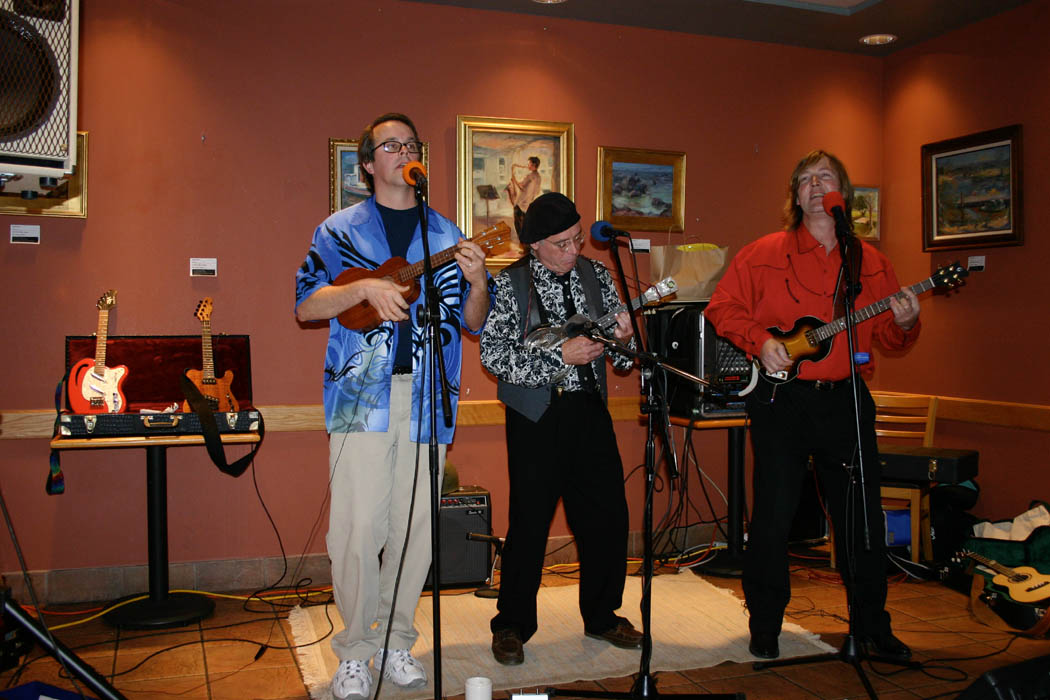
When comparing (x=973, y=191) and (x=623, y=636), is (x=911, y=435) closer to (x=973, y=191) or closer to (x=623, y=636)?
(x=973, y=191)

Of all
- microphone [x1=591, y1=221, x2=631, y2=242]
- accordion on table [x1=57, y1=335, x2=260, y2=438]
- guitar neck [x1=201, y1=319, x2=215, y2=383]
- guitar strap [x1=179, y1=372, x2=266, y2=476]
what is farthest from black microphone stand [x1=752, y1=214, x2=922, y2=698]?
guitar neck [x1=201, y1=319, x2=215, y2=383]

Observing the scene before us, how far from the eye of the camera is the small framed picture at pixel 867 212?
5207 mm

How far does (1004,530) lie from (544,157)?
9.60ft

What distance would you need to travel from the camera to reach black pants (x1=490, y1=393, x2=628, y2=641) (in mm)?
2947

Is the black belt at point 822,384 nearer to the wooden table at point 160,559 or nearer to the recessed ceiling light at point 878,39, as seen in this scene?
the wooden table at point 160,559

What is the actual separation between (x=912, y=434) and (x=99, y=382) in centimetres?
428

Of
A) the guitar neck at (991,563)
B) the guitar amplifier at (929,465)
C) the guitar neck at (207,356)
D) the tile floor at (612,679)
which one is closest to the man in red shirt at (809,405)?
the tile floor at (612,679)

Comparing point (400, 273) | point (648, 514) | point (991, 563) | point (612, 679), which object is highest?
point (400, 273)

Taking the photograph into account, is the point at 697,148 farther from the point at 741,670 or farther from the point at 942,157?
the point at 741,670

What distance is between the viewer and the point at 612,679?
295 centimetres

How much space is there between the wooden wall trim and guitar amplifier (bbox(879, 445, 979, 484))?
0.30m

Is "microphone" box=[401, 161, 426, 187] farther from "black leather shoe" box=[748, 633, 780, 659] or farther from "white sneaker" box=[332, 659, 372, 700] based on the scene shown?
"black leather shoe" box=[748, 633, 780, 659]

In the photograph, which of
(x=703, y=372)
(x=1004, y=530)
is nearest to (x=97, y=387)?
(x=703, y=372)

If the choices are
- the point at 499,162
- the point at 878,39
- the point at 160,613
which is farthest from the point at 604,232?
the point at 878,39
